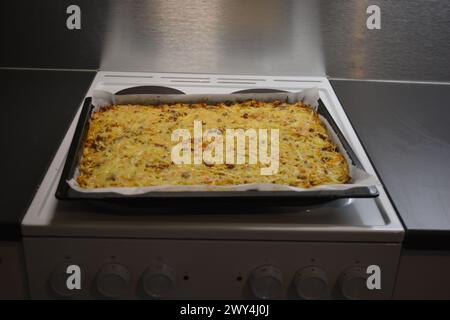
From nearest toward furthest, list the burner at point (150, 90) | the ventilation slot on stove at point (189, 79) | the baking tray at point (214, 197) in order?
1. the baking tray at point (214, 197)
2. the burner at point (150, 90)
3. the ventilation slot on stove at point (189, 79)

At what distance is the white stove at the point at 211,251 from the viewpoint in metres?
0.94

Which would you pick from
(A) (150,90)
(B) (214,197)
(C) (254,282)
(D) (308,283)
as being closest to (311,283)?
(D) (308,283)

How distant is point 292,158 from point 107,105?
0.48 meters

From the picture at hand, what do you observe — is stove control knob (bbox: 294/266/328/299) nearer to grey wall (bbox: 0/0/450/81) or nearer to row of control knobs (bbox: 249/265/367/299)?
row of control knobs (bbox: 249/265/367/299)

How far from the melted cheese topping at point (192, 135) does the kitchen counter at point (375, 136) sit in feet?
0.37

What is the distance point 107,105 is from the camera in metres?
1.26

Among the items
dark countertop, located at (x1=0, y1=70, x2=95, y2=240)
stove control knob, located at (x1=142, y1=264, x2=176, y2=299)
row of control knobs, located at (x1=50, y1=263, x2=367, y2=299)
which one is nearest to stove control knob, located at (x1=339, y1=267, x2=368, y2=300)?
row of control knobs, located at (x1=50, y1=263, x2=367, y2=299)

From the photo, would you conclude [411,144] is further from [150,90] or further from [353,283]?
[150,90]

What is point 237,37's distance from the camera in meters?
1.48

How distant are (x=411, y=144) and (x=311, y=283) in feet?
1.50

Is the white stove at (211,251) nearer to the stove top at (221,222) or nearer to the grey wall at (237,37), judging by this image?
the stove top at (221,222)

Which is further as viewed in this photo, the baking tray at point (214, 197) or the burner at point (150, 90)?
the burner at point (150, 90)

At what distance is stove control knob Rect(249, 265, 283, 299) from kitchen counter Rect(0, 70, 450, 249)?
0.82ft

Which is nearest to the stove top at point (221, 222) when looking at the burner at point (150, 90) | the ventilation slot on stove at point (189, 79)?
the burner at point (150, 90)
